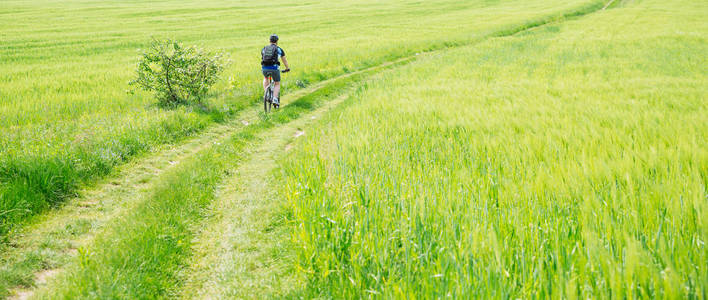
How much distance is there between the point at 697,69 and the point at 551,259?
15.2 meters

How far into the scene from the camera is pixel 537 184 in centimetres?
393

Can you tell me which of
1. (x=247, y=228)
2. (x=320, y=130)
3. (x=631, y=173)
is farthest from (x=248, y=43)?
(x=631, y=173)

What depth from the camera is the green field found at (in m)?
2.85

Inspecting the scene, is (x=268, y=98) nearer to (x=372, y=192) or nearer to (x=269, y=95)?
(x=269, y=95)

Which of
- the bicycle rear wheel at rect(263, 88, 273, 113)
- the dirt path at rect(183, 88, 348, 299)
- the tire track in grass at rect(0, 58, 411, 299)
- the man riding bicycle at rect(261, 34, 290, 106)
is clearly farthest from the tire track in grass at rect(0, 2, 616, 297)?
the man riding bicycle at rect(261, 34, 290, 106)

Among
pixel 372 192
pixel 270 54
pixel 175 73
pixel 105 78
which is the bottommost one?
pixel 372 192

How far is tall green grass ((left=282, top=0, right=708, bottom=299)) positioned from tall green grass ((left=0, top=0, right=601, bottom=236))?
3702mm

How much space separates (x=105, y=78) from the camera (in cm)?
1596

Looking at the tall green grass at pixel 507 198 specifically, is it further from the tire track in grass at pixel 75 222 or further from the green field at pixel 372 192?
the tire track in grass at pixel 75 222

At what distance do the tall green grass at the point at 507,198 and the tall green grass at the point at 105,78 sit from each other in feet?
12.1

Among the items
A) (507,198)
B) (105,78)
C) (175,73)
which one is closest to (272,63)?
(175,73)

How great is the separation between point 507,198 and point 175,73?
424 inches

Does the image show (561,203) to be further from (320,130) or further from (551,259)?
(320,130)

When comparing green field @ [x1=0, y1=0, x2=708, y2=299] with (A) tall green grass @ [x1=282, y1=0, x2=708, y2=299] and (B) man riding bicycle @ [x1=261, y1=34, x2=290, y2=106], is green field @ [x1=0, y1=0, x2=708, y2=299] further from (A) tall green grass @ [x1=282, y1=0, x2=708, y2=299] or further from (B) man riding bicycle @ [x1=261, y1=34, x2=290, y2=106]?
(B) man riding bicycle @ [x1=261, y1=34, x2=290, y2=106]
